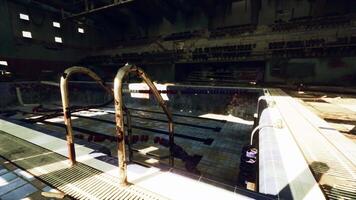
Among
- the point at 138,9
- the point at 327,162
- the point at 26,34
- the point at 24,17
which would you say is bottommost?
the point at 327,162

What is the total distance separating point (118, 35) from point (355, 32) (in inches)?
682

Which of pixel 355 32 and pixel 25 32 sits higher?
pixel 25 32

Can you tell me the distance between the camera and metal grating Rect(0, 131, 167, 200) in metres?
1.39

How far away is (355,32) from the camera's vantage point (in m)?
8.85

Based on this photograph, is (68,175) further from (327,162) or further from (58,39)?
(58,39)

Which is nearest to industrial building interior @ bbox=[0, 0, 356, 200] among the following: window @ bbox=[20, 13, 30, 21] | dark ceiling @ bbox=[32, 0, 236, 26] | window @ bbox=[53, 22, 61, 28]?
window @ bbox=[53, 22, 61, 28]

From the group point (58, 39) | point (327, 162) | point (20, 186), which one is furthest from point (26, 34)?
point (327, 162)

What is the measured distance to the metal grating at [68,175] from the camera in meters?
1.39

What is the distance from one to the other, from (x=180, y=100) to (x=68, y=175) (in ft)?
21.3

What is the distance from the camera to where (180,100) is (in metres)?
8.05

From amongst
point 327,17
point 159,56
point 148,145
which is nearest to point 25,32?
point 159,56

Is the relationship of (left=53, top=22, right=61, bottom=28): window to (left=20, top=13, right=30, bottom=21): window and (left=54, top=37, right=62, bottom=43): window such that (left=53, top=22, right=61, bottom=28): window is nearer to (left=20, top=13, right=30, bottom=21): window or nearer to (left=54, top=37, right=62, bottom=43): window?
(left=54, top=37, right=62, bottom=43): window

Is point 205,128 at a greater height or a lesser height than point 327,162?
lesser

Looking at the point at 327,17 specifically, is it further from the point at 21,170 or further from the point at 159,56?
the point at 21,170
